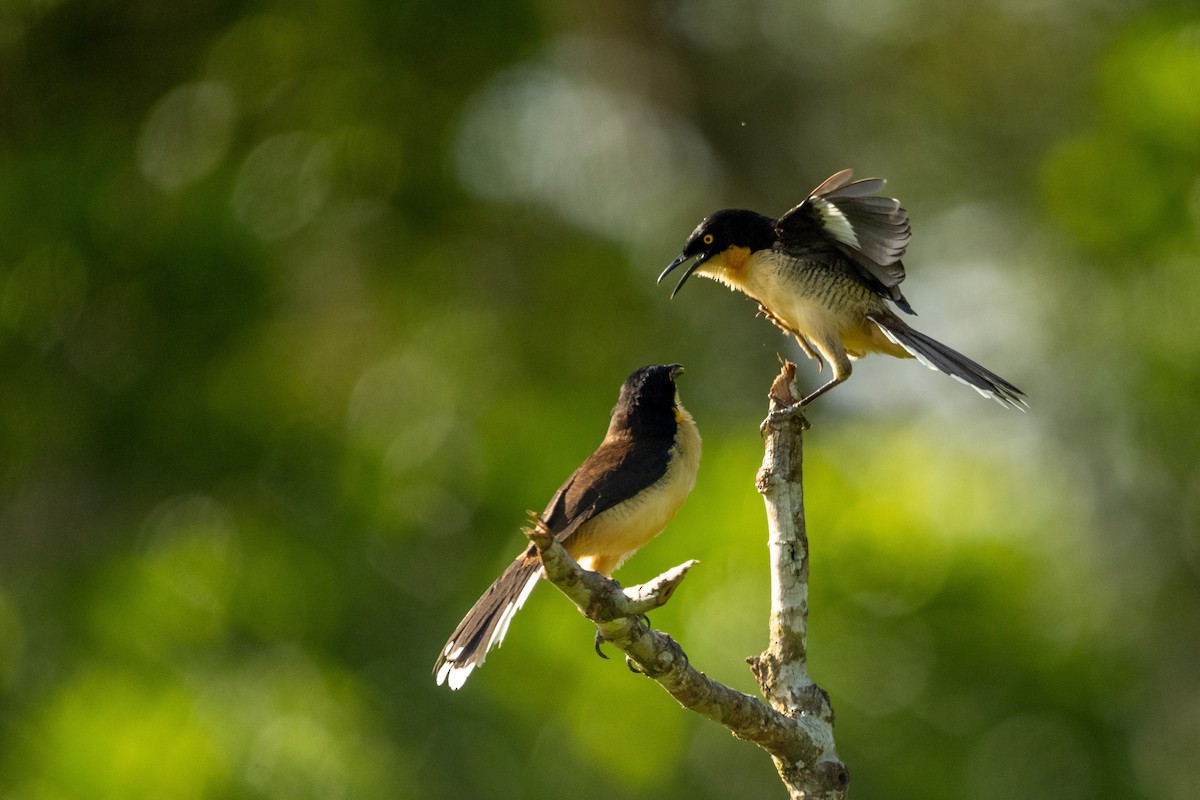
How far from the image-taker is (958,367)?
6105 mm

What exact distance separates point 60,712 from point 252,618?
165cm

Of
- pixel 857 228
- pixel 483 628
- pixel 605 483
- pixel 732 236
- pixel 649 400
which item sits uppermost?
pixel 732 236

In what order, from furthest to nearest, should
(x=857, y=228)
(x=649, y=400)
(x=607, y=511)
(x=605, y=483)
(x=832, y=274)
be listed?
(x=649, y=400) → (x=832, y=274) → (x=857, y=228) → (x=605, y=483) → (x=607, y=511)

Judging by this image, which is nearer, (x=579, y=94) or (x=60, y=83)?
(x=60, y=83)

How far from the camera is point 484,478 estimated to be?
11133 mm

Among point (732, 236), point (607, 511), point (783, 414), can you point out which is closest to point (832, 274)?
point (732, 236)

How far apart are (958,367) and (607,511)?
5.19ft

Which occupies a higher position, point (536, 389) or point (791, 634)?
point (536, 389)

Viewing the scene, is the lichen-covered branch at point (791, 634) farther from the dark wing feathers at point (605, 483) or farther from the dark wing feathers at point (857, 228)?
the dark wing feathers at point (857, 228)

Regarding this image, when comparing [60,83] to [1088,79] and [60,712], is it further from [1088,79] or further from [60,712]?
[1088,79]

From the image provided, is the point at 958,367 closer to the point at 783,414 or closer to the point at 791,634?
the point at 783,414

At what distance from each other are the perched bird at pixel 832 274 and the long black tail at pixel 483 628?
1583 millimetres

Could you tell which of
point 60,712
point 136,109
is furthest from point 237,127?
point 60,712

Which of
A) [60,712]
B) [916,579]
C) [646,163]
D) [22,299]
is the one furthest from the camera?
[646,163]
